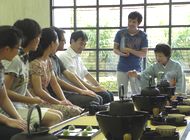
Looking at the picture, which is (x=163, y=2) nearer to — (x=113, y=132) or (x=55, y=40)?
(x=55, y=40)

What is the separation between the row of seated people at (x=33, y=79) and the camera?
2592mm

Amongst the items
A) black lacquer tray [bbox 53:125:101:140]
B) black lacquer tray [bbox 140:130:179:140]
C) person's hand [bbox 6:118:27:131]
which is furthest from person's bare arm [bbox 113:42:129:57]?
black lacquer tray [bbox 140:130:179:140]

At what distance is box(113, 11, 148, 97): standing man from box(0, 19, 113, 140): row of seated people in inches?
26.0

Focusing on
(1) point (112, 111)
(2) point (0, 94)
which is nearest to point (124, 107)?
(1) point (112, 111)

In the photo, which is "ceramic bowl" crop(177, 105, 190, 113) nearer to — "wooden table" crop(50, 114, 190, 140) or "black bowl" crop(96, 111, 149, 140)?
"wooden table" crop(50, 114, 190, 140)

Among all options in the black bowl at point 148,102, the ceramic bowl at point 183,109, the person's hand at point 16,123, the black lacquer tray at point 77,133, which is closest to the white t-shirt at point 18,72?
the person's hand at point 16,123

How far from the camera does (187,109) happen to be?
2717mm

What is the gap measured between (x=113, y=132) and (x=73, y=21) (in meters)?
4.61

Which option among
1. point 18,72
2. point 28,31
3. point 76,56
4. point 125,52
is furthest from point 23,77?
point 125,52

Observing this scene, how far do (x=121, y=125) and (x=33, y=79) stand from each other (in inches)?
74.7

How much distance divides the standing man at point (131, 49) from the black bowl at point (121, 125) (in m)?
3.29

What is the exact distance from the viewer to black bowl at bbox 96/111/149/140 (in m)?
1.53

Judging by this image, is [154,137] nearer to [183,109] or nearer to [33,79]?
[183,109]

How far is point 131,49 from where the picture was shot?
490cm
